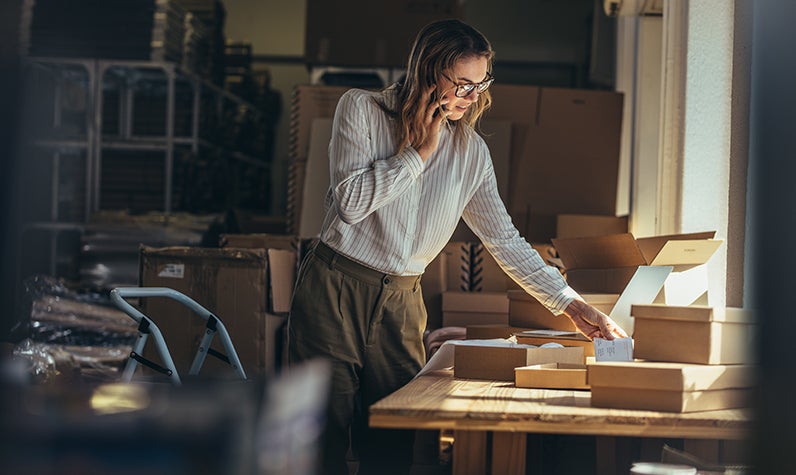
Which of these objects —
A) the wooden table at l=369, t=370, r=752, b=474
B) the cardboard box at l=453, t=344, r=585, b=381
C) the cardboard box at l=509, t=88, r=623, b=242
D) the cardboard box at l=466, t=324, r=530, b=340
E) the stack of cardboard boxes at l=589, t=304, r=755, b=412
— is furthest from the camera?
the cardboard box at l=509, t=88, r=623, b=242

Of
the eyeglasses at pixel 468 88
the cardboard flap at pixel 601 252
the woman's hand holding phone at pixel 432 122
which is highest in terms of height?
the eyeglasses at pixel 468 88

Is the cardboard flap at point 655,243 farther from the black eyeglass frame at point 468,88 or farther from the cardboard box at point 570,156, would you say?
the cardboard box at point 570,156

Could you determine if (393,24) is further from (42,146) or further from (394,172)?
(394,172)

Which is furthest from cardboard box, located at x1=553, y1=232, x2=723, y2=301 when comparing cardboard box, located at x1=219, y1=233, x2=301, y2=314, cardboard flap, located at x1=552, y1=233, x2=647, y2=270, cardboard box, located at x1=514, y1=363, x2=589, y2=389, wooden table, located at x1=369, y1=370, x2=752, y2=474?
cardboard box, located at x1=219, y1=233, x2=301, y2=314

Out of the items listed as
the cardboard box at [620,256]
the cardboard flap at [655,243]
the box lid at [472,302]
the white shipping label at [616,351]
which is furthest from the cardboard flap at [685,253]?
the box lid at [472,302]

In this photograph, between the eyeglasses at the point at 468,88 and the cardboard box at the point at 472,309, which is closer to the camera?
the eyeglasses at the point at 468,88

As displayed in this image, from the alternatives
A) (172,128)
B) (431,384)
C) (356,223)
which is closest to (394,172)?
(356,223)

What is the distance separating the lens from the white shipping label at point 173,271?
4076 mm

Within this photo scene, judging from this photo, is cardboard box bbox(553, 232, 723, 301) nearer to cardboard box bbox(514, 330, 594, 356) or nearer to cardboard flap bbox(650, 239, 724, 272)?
cardboard flap bbox(650, 239, 724, 272)

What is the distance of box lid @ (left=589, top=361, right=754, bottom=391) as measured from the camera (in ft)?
5.94

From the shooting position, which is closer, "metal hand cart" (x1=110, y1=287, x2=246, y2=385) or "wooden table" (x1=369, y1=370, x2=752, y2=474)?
"wooden table" (x1=369, y1=370, x2=752, y2=474)

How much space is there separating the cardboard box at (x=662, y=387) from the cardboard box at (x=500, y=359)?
1.35 ft

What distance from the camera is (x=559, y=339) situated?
253 centimetres

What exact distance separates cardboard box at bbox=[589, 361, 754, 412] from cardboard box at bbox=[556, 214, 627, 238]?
2625mm
